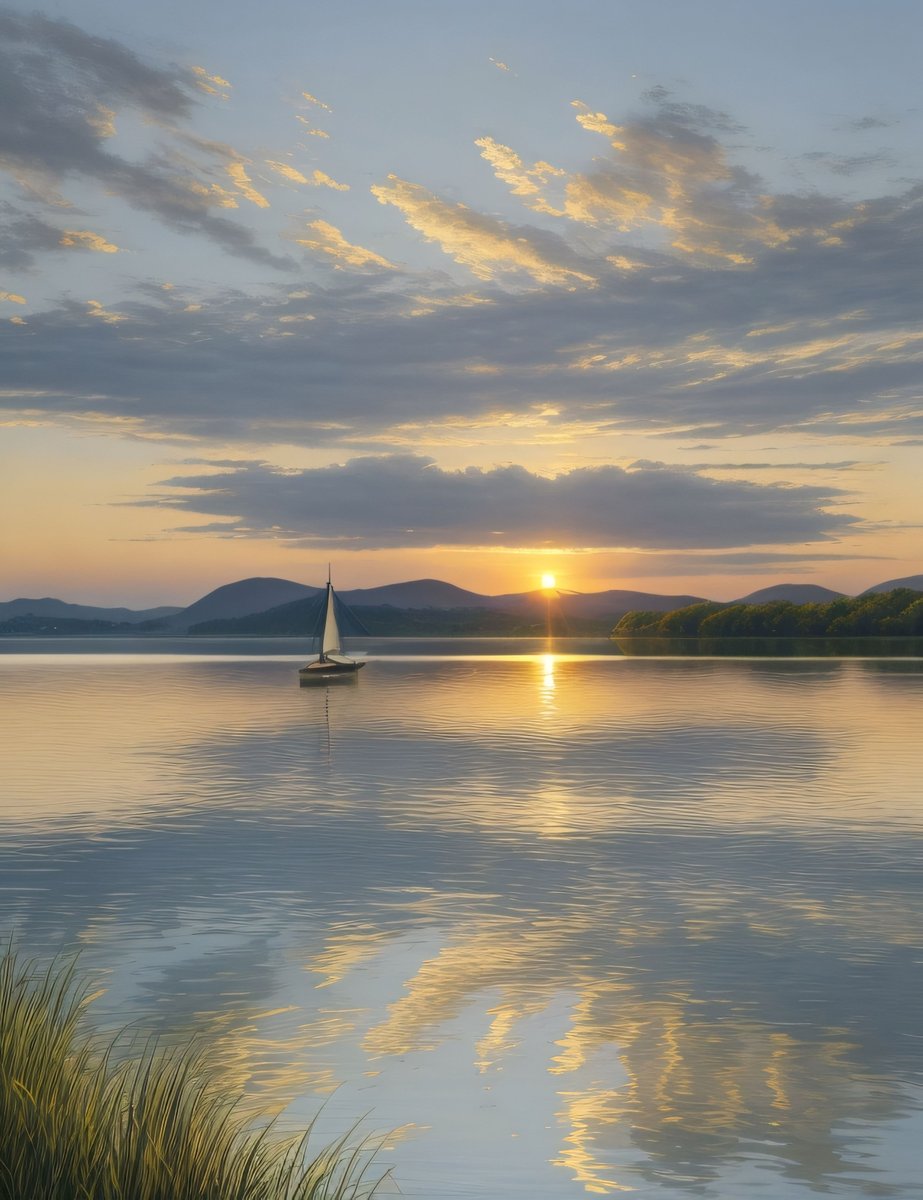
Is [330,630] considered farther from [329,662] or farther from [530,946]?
[530,946]

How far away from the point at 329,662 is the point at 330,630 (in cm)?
1120

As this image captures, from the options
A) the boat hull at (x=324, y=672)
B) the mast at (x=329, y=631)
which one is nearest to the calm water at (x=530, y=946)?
the boat hull at (x=324, y=672)

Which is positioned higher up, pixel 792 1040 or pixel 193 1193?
pixel 193 1193

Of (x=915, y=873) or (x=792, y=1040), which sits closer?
(x=792, y=1040)

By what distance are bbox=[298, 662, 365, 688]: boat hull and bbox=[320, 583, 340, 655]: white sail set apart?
6.38 metres

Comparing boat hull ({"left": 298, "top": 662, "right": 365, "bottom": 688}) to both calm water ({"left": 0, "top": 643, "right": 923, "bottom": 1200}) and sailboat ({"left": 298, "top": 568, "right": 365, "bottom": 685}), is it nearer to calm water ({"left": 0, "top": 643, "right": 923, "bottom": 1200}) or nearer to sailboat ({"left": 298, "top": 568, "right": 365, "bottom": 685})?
sailboat ({"left": 298, "top": 568, "right": 365, "bottom": 685})

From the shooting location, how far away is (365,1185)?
11.8 meters

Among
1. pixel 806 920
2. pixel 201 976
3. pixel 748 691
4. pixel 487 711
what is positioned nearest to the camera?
pixel 201 976

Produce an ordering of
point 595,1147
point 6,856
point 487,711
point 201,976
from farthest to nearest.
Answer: point 487,711
point 6,856
point 201,976
point 595,1147

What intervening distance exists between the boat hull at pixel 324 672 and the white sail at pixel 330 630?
6.38 meters

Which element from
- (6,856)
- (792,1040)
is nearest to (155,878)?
(6,856)

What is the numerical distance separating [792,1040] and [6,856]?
70.4 ft

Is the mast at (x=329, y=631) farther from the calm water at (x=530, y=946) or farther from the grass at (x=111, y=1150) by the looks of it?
the grass at (x=111, y=1150)

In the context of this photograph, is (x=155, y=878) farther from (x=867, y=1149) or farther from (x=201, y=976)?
(x=867, y=1149)
